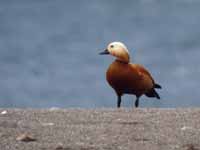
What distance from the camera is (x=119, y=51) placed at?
9742mm

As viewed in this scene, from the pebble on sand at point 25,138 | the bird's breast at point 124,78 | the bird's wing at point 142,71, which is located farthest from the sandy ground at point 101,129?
the bird's wing at point 142,71

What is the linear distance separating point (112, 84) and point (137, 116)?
9.72 feet

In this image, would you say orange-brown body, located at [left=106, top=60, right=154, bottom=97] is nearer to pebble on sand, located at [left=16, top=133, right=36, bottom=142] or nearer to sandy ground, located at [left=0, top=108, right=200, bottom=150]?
sandy ground, located at [left=0, top=108, right=200, bottom=150]

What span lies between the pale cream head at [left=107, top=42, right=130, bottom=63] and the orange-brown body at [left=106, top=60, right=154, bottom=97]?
0.25 feet

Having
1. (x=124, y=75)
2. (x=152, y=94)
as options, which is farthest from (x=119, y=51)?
(x=152, y=94)

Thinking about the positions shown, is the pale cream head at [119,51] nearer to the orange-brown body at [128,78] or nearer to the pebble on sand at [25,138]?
the orange-brown body at [128,78]

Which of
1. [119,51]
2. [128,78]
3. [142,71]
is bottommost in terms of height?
[128,78]

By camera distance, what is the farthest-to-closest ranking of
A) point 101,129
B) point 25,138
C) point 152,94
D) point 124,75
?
point 152,94 < point 124,75 < point 101,129 < point 25,138

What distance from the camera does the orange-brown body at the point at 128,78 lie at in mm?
9617

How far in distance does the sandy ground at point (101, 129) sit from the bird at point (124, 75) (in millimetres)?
2156

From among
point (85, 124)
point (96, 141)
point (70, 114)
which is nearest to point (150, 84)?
point (70, 114)

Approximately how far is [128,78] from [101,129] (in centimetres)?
386

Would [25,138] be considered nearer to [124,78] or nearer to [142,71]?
[124,78]

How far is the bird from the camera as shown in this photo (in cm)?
962
